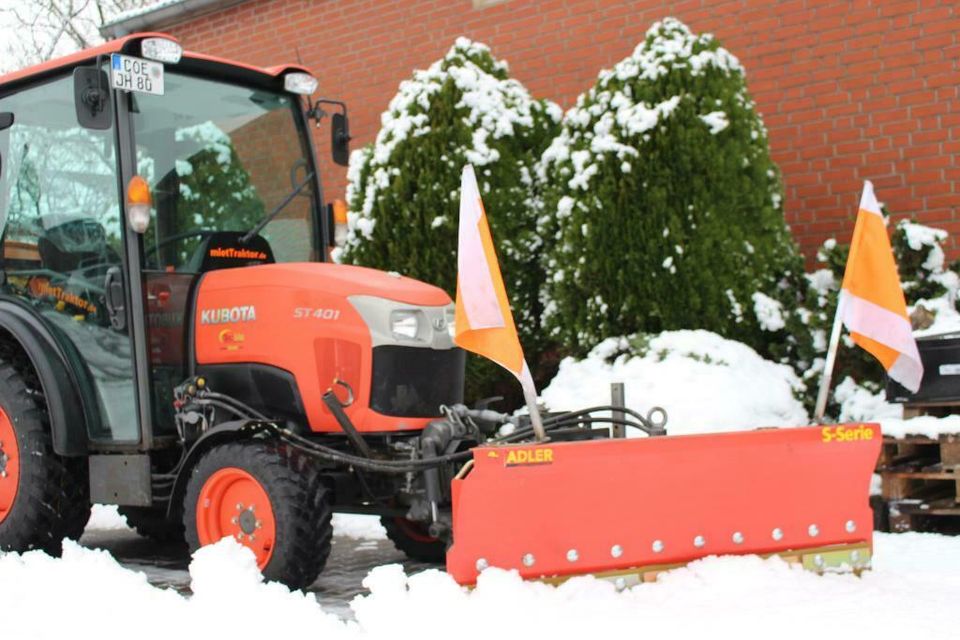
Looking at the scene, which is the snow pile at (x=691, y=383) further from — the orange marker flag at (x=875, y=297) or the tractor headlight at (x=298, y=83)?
the tractor headlight at (x=298, y=83)

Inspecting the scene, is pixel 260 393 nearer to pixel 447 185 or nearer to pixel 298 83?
pixel 298 83

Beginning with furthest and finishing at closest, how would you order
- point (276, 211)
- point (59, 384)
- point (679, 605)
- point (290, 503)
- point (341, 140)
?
point (341, 140)
point (276, 211)
point (59, 384)
point (290, 503)
point (679, 605)

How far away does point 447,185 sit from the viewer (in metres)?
8.64

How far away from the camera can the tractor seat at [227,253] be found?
5559 millimetres

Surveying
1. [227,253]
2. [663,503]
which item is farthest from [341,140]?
[663,503]

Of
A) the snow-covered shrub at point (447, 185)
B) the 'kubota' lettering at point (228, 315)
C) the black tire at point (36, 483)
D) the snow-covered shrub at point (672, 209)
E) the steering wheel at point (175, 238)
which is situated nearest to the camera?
the 'kubota' lettering at point (228, 315)

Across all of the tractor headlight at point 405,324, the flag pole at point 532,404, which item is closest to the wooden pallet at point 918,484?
the flag pole at point 532,404

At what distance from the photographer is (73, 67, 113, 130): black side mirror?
199 inches

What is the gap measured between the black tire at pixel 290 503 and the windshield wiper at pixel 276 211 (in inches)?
46.8

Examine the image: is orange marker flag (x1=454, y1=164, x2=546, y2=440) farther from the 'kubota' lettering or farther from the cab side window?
the cab side window

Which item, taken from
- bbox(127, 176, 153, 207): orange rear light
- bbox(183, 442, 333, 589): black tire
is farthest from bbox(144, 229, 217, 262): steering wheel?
bbox(183, 442, 333, 589): black tire

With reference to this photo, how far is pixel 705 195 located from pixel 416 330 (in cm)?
297

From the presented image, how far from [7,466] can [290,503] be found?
5.89 ft

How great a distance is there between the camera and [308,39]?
1212cm
